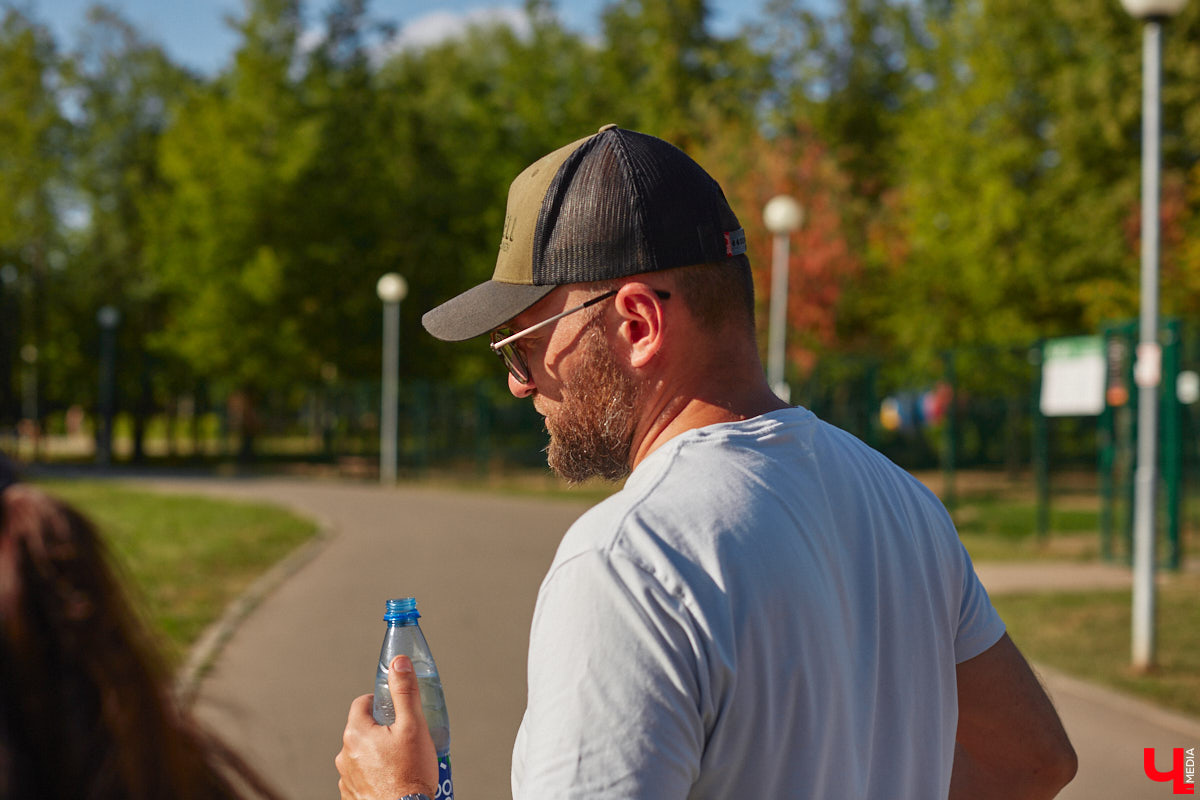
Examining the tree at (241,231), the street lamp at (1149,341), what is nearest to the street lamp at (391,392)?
the tree at (241,231)

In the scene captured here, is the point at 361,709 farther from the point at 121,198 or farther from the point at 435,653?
the point at 121,198

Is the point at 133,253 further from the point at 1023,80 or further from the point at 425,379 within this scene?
the point at 1023,80

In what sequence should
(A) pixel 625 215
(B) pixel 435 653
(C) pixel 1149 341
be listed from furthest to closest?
1. (C) pixel 1149 341
2. (B) pixel 435 653
3. (A) pixel 625 215

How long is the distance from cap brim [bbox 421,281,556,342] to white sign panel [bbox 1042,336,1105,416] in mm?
12556

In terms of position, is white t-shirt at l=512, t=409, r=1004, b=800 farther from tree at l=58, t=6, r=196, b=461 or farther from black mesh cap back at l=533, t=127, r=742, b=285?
tree at l=58, t=6, r=196, b=461

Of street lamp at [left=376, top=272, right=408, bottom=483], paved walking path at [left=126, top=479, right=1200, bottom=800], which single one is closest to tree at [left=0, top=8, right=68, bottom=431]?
street lamp at [left=376, top=272, right=408, bottom=483]

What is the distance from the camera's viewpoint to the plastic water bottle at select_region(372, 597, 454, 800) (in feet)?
5.54

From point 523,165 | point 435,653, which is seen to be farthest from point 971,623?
point 523,165

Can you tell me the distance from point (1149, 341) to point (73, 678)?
8573 millimetres

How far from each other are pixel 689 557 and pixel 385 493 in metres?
23.2

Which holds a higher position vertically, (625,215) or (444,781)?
(625,215)

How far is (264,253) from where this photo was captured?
33375mm

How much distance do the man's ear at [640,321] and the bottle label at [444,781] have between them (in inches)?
24.0

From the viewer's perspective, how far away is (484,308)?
1.84m
